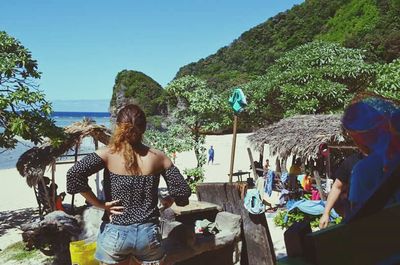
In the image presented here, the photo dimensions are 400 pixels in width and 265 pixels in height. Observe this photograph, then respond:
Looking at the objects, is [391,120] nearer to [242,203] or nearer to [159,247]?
[159,247]

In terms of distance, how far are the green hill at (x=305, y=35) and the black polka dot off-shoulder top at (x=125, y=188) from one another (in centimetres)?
3296

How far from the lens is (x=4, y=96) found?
7.26 metres

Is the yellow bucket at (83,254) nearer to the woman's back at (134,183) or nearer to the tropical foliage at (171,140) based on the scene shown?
the woman's back at (134,183)

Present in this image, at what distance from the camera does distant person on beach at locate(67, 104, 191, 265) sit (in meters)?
2.49

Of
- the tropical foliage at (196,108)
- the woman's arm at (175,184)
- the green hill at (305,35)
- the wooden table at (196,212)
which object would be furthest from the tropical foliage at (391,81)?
the green hill at (305,35)

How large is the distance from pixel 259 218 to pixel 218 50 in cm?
7777

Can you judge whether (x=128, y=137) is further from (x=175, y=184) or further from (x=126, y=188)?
(x=175, y=184)

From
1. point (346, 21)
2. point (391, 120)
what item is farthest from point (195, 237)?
point (346, 21)

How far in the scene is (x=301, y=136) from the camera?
34.4 feet

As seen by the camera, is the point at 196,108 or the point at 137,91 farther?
the point at 137,91

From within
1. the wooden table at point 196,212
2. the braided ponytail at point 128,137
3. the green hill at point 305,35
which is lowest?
the wooden table at point 196,212

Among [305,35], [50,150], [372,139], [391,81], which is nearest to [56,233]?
[50,150]

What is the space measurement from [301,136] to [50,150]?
612 centimetres

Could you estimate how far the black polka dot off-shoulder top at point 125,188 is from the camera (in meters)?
2.50
